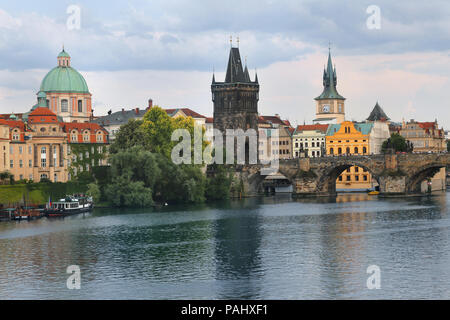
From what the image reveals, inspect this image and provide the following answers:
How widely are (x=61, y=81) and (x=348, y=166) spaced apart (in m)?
55.9

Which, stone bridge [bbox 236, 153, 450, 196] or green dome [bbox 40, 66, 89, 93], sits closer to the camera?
stone bridge [bbox 236, 153, 450, 196]

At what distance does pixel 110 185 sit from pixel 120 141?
996 cm

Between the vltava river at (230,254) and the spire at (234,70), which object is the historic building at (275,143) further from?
the vltava river at (230,254)

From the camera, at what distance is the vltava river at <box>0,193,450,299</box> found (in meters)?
48.1

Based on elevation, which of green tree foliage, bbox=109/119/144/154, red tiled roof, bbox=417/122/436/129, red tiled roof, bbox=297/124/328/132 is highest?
red tiled roof, bbox=417/122/436/129

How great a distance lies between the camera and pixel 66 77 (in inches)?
6048

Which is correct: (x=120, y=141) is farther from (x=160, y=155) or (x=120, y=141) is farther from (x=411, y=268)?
(x=411, y=268)

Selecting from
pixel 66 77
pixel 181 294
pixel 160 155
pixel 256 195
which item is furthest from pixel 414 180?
pixel 181 294

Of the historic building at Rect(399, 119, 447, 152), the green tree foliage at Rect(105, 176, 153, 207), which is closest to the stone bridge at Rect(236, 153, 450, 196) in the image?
the green tree foliage at Rect(105, 176, 153, 207)

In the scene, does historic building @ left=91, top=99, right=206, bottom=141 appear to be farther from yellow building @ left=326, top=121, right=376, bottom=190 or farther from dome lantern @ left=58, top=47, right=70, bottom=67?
yellow building @ left=326, top=121, right=376, bottom=190

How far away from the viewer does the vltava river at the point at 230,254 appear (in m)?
48.1

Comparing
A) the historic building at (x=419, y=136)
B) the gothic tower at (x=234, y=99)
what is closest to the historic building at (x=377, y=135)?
the historic building at (x=419, y=136)

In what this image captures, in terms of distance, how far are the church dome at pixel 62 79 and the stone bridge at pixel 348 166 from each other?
40.5 metres

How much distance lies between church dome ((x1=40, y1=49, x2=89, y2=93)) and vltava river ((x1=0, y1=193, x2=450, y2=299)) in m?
64.0
